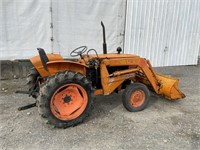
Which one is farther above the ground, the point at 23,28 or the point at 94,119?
the point at 23,28

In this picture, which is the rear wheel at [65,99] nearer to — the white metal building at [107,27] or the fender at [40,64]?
the fender at [40,64]

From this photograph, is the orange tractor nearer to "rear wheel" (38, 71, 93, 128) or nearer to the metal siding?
"rear wheel" (38, 71, 93, 128)

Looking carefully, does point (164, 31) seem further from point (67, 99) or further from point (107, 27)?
point (67, 99)

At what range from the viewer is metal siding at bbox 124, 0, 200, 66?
23.0ft

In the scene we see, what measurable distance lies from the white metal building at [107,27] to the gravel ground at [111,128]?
2.19 metres

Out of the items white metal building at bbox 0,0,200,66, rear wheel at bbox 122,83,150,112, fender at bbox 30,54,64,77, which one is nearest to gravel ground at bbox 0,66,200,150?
rear wheel at bbox 122,83,150,112

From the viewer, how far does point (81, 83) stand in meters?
3.05

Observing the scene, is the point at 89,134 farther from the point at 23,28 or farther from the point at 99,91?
the point at 23,28

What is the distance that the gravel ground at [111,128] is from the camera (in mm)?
2754

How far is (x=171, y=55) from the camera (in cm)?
797

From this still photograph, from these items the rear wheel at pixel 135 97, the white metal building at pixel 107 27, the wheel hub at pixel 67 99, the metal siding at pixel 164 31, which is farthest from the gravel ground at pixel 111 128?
the metal siding at pixel 164 31

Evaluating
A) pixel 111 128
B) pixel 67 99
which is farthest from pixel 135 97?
pixel 67 99

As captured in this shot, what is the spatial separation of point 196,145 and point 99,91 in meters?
1.69

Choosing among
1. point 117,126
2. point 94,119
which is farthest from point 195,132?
point 94,119
